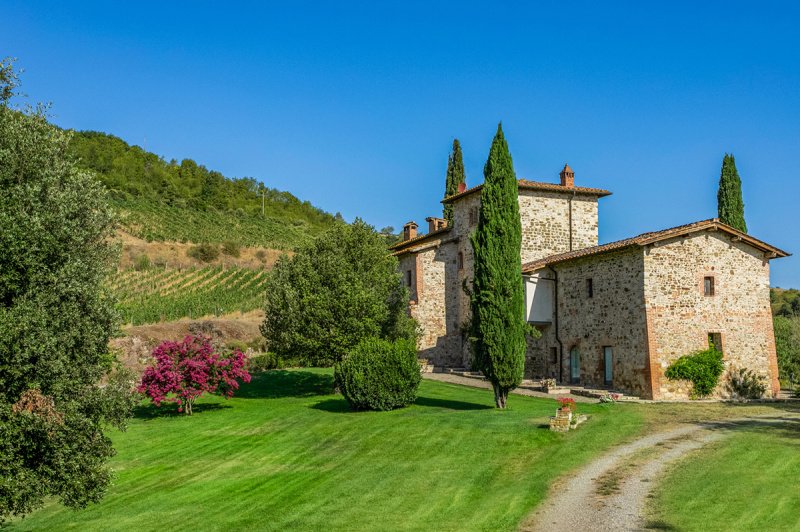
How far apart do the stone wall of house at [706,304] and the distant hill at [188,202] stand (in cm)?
6023

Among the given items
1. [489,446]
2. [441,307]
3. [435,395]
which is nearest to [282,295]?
[435,395]

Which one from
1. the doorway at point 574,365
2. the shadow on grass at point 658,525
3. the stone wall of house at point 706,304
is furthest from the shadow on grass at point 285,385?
the shadow on grass at point 658,525

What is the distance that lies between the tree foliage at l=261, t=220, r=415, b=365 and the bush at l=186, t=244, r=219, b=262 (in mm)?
49975

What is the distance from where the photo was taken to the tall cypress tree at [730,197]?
3988cm

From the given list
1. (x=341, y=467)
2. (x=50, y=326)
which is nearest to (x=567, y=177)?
(x=341, y=467)

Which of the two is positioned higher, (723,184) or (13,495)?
(723,184)

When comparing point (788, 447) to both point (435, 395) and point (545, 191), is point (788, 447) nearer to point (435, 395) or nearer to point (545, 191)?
point (435, 395)

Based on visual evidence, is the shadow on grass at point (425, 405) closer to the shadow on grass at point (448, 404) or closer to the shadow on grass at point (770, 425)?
the shadow on grass at point (448, 404)

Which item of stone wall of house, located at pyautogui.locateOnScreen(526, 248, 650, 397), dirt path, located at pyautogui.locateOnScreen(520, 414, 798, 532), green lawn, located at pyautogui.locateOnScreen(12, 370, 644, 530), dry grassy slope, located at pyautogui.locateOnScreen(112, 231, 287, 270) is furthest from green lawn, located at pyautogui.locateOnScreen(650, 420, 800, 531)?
dry grassy slope, located at pyautogui.locateOnScreen(112, 231, 287, 270)

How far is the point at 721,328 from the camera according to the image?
30.7 metres

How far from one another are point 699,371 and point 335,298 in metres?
15.3

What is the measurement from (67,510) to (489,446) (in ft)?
34.9

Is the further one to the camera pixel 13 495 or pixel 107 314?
pixel 107 314

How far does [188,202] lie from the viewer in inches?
4215
